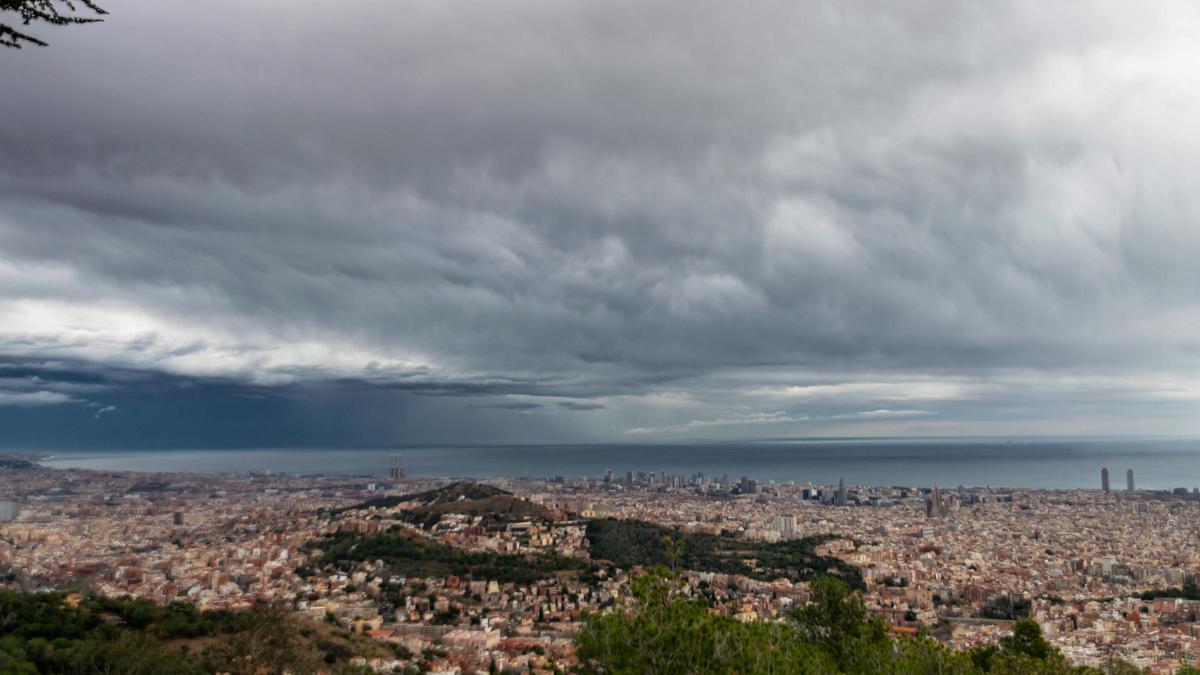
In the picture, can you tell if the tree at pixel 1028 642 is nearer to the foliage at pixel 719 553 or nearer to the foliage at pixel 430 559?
the foliage at pixel 719 553

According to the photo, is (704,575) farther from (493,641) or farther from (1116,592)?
(1116,592)

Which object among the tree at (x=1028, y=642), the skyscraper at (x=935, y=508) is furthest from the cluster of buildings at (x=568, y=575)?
the tree at (x=1028, y=642)

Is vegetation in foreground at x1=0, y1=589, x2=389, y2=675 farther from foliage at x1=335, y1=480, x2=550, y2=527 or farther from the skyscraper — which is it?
the skyscraper

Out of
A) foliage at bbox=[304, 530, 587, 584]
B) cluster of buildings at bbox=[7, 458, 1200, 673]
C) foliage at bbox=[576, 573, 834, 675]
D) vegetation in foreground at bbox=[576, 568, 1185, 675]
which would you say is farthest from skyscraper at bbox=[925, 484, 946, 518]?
foliage at bbox=[576, 573, 834, 675]

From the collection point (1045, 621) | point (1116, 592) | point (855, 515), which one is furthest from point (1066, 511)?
point (1045, 621)

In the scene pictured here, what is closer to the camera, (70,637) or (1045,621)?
(70,637)

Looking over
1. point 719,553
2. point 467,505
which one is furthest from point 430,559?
point 719,553
